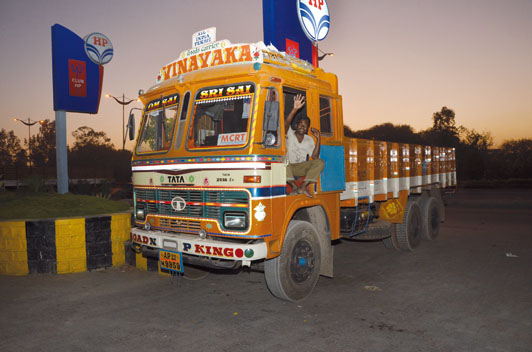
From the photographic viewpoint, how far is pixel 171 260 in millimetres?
5340

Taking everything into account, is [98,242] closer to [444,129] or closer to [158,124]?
[158,124]

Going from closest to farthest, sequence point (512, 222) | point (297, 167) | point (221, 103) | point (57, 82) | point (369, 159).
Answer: point (221, 103)
point (297, 167)
point (369, 159)
point (57, 82)
point (512, 222)

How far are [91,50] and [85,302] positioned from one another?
874 centimetres

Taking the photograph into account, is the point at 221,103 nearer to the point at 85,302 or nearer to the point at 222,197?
the point at 222,197

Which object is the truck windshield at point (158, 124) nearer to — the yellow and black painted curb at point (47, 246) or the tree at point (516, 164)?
the yellow and black painted curb at point (47, 246)

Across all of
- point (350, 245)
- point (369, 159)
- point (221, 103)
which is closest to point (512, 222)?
point (350, 245)

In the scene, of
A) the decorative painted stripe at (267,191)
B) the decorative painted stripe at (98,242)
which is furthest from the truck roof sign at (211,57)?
the decorative painted stripe at (98,242)

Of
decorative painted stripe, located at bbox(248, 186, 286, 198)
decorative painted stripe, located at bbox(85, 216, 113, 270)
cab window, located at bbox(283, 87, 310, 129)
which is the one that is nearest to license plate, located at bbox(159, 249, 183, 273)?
decorative painted stripe, located at bbox(248, 186, 286, 198)

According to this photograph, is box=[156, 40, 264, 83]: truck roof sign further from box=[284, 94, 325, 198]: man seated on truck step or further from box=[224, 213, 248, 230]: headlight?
box=[224, 213, 248, 230]: headlight

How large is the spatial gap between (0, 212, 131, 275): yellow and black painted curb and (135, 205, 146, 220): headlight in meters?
1.28

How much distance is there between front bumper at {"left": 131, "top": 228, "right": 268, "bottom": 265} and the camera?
4.78 meters

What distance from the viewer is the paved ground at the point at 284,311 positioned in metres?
4.21

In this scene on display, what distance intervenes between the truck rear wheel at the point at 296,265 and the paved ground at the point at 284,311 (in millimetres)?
209

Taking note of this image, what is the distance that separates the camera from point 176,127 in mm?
5688
